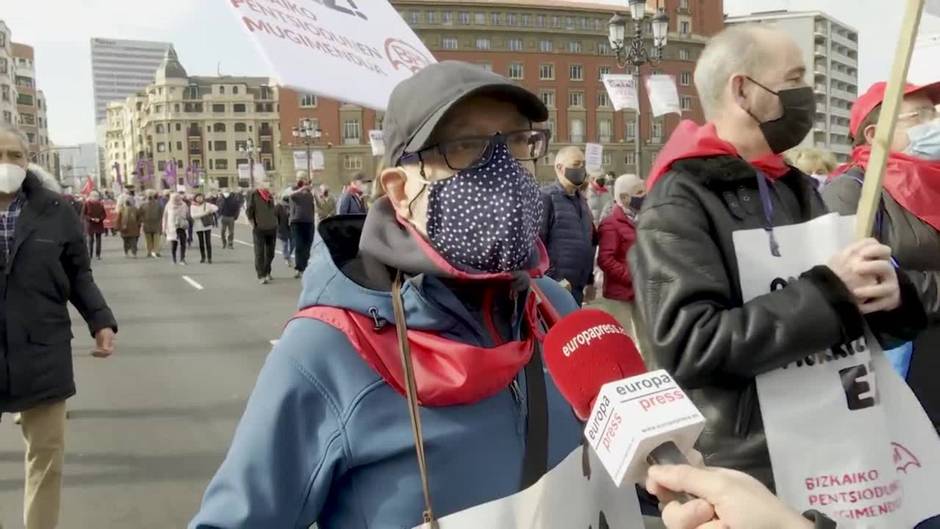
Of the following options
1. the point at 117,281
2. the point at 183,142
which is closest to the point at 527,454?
the point at 117,281

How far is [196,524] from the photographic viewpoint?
1.54m

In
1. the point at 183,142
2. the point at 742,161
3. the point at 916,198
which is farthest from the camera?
the point at 183,142

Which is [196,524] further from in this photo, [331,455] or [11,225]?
[11,225]

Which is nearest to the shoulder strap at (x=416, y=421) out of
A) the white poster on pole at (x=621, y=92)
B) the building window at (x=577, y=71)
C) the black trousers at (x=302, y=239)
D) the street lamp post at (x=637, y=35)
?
the black trousers at (x=302, y=239)

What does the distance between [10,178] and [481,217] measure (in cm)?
307

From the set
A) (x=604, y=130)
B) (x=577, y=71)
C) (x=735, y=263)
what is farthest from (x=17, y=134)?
(x=604, y=130)

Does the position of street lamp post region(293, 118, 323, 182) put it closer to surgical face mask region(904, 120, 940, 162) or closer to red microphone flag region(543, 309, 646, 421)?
surgical face mask region(904, 120, 940, 162)

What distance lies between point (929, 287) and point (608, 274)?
15.5ft

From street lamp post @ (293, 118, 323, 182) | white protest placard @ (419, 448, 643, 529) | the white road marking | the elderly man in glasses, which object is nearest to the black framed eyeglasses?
the elderly man in glasses

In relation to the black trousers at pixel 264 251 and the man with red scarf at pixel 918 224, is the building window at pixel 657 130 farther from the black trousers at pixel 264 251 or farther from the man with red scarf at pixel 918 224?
the man with red scarf at pixel 918 224

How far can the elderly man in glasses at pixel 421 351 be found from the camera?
5.16ft

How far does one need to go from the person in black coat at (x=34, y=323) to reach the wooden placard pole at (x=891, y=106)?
11.6 ft

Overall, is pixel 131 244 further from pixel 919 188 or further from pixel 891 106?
pixel 891 106

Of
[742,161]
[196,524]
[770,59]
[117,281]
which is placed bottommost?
[117,281]
